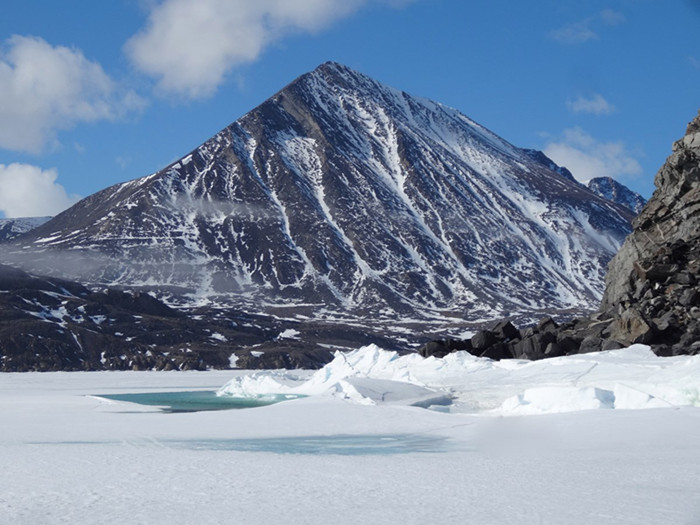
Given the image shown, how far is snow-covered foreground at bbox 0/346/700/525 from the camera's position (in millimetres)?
10922

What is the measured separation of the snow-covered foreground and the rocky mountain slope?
8.08m

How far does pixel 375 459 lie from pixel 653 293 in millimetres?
32384

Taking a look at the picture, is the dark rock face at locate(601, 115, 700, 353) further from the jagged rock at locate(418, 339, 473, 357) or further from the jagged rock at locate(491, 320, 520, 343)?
the jagged rock at locate(418, 339, 473, 357)

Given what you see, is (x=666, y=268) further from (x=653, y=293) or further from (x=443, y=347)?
(x=443, y=347)

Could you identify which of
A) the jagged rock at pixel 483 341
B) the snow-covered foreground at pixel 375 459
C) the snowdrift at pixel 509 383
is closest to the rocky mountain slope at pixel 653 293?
the jagged rock at pixel 483 341

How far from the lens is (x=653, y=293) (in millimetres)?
43781

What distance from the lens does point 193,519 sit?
1041 centimetres

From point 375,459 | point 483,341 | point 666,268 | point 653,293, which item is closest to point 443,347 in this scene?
point 483,341

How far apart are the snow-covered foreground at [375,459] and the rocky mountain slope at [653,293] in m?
8.08

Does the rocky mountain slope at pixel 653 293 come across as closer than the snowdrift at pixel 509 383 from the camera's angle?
No

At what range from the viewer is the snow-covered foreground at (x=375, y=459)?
10922 millimetres

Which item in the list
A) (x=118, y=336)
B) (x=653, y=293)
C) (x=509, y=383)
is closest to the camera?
(x=509, y=383)

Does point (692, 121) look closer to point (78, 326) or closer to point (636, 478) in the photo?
point (636, 478)

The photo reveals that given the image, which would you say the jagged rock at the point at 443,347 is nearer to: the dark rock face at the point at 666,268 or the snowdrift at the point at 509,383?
the snowdrift at the point at 509,383
